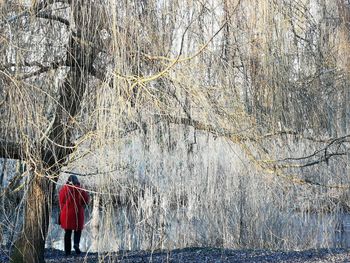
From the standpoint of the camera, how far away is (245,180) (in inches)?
207

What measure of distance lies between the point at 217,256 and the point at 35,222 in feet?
8.04

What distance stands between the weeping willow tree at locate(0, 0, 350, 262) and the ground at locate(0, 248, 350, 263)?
4.03 feet

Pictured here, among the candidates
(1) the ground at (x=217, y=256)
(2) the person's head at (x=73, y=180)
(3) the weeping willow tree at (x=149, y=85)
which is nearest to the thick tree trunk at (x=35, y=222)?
Result: (3) the weeping willow tree at (x=149, y=85)

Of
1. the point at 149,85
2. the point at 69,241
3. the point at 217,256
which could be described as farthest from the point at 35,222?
the point at 217,256

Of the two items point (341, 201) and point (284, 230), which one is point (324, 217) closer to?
point (341, 201)

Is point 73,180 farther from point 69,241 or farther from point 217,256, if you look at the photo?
point 217,256

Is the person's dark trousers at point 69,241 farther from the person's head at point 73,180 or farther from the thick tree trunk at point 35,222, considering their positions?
the person's head at point 73,180

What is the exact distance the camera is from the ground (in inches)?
222

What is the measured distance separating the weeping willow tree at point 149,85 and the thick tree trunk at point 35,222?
10mm

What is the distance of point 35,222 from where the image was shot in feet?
13.8

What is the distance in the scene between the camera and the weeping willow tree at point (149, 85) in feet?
11.0

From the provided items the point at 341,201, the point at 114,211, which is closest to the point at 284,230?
the point at 341,201

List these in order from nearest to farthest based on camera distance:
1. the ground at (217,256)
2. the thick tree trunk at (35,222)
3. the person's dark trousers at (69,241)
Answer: the thick tree trunk at (35,222), the ground at (217,256), the person's dark trousers at (69,241)

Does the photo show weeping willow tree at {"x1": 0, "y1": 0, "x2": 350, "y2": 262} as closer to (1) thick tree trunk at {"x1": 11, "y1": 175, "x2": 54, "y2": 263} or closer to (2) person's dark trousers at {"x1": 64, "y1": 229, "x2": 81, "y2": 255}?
(1) thick tree trunk at {"x1": 11, "y1": 175, "x2": 54, "y2": 263}
